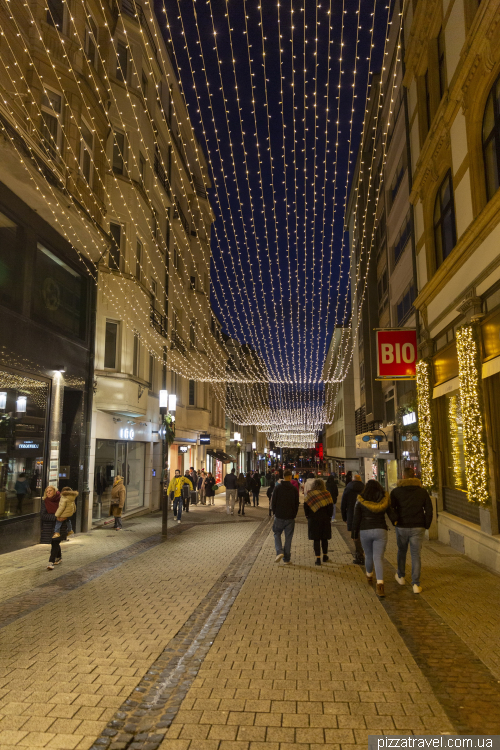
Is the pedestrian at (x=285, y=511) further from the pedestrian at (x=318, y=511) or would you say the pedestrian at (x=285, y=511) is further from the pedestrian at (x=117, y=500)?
the pedestrian at (x=117, y=500)

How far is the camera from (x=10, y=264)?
12.8 meters

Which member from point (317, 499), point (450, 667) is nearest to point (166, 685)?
point (450, 667)

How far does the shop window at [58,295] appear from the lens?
558 inches

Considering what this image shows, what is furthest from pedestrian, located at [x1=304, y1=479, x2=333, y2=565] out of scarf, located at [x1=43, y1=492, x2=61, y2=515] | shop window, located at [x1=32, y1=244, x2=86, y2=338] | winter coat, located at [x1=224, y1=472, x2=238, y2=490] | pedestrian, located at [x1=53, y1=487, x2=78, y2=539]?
winter coat, located at [x1=224, y1=472, x2=238, y2=490]

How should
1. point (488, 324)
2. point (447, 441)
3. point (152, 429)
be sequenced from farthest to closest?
point (152, 429) → point (447, 441) → point (488, 324)

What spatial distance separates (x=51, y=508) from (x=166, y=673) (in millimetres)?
6862

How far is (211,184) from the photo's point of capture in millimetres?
40188

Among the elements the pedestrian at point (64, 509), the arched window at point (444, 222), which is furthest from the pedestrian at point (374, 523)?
the arched window at point (444, 222)

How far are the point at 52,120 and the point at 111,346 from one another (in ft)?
23.9

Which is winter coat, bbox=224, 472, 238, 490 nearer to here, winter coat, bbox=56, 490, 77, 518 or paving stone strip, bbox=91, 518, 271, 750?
winter coat, bbox=56, 490, 77, 518

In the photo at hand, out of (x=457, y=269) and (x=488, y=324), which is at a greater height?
(x=457, y=269)

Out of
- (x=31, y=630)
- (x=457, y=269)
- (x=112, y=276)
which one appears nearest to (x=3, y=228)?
(x=112, y=276)

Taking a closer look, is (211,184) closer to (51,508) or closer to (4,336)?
(4,336)

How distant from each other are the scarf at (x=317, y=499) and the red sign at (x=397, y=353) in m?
7.03
